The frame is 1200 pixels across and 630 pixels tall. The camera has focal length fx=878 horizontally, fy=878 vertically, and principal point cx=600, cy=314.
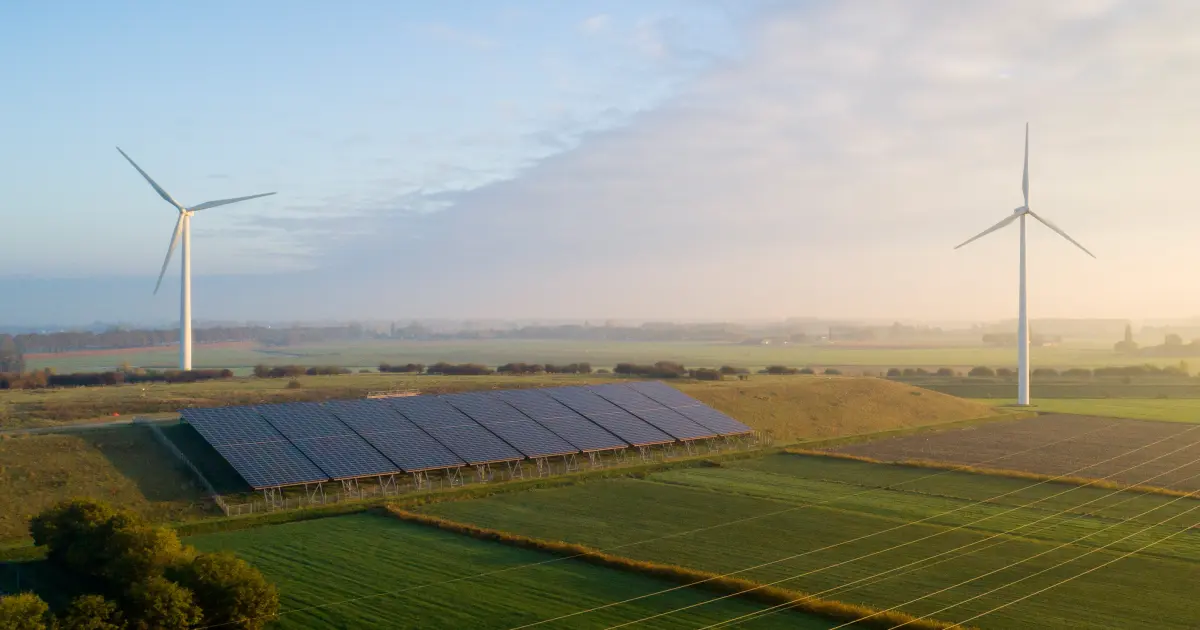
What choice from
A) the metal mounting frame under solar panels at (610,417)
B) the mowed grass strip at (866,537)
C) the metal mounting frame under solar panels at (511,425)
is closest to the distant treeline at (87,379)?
the metal mounting frame under solar panels at (511,425)

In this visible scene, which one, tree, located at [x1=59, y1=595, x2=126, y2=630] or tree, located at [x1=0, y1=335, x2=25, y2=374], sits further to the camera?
tree, located at [x1=0, y1=335, x2=25, y2=374]

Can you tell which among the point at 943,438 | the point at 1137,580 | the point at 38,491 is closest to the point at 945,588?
the point at 1137,580

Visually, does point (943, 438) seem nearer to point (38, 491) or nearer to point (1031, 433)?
point (1031, 433)

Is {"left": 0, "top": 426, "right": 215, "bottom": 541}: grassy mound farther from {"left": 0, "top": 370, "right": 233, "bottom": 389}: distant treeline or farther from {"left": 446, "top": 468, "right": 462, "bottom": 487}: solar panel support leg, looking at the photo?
{"left": 0, "top": 370, "right": 233, "bottom": 389}: distant treeline

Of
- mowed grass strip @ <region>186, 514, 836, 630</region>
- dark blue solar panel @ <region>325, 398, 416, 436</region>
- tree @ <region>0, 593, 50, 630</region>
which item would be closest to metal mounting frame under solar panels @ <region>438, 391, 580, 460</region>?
dark blue solar panel @ <region>325, 398, 416, 436</region>

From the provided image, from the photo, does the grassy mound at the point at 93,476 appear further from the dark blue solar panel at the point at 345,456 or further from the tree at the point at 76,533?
the tree at the point at 76,533
